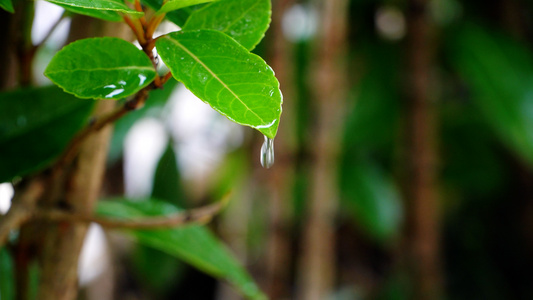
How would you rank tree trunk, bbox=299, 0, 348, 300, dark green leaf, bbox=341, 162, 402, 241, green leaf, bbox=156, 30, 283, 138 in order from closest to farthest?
green leaf, bbox=156, 30, 283, 138
tree trunk, bbox=299, 0, 348, 300
dark green leaf, bbox=341, 162, 402, 241

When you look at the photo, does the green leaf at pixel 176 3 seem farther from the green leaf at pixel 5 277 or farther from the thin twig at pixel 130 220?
the green leaf at pixel 5 277

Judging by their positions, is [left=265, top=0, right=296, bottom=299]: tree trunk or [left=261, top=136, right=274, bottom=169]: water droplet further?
[left=265, top=0, right=296, bottom=299]: tree trunk

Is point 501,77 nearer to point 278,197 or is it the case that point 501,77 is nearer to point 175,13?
point 278,197

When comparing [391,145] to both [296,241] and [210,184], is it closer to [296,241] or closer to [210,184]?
[296,241]

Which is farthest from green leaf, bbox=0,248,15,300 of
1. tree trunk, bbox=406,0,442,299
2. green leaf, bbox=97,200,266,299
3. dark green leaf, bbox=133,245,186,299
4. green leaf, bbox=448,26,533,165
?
green leaf, bbox=448,26,533,165

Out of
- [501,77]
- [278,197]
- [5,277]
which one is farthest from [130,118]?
[501,77]

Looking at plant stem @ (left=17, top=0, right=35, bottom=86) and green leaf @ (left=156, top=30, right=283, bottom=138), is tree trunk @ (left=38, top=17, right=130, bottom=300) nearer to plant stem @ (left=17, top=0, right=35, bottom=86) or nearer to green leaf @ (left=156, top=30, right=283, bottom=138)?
plant stem @ (left=17, top=0, right=35, bottom=86)
